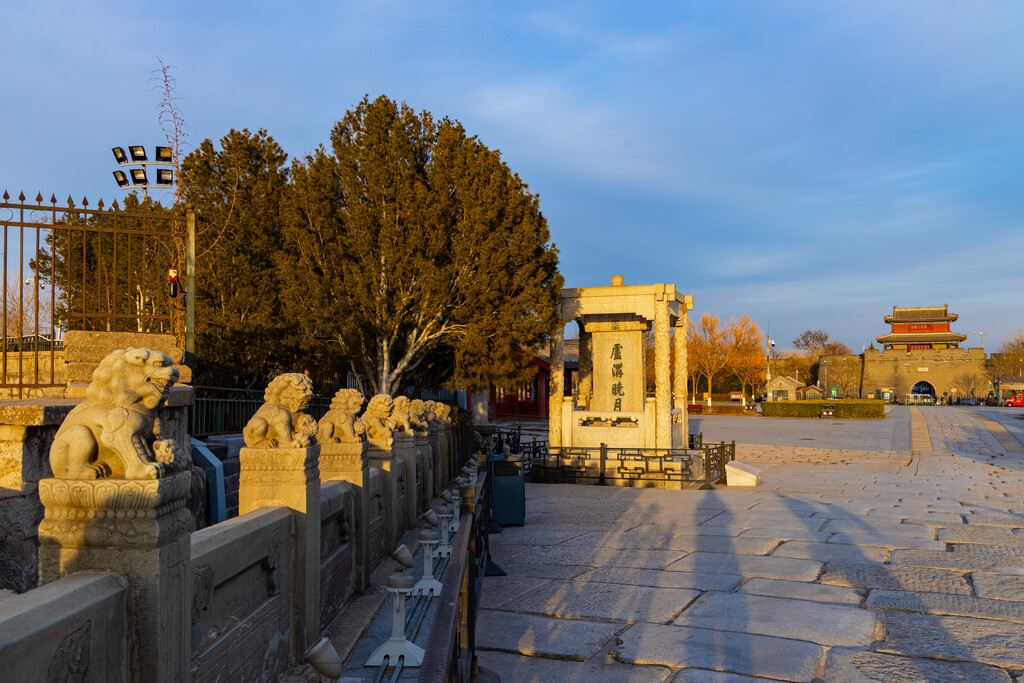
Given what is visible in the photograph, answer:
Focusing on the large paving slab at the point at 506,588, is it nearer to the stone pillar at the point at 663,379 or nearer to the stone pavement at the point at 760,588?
the stone pavement at the point at 760,588

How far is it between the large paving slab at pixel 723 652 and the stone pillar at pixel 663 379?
42.7 feet

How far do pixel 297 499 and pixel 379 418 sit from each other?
3.53 m

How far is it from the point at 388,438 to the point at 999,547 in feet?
24.2

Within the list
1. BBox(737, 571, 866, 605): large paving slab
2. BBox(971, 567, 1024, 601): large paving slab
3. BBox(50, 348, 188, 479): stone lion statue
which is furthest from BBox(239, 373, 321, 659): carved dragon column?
BBox(971, 567, 1024, 601): large paving slab

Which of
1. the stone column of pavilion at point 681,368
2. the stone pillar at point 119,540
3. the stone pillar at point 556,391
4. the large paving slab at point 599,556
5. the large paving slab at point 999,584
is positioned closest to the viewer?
the stone pillar at point 119,540

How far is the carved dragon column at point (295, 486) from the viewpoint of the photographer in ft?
14.8

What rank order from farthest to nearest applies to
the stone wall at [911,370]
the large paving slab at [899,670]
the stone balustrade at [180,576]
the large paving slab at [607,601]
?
1. the stone wall at [911,370]
2. the large paving slab at [607,601]
3. the large paving slab at [899,670]
4. the stone balustrade at [180,576]

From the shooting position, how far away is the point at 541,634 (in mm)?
5457

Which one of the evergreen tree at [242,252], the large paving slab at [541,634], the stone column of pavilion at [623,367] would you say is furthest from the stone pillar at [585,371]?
the large paving slab at [541,634]

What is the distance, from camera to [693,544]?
8.71 metres

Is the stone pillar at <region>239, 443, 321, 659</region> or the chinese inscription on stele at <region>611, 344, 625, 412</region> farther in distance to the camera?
the chinese inscription on stele at <region>611, 344, 625, 412</region>

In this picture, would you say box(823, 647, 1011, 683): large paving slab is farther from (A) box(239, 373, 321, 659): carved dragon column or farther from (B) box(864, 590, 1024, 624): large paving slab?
(A) box(239, 373, 321, 659): carved dragon column

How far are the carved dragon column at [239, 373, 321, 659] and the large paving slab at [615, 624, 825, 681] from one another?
86.2 inches

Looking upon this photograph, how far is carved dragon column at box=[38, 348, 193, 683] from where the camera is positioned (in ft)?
8.45
